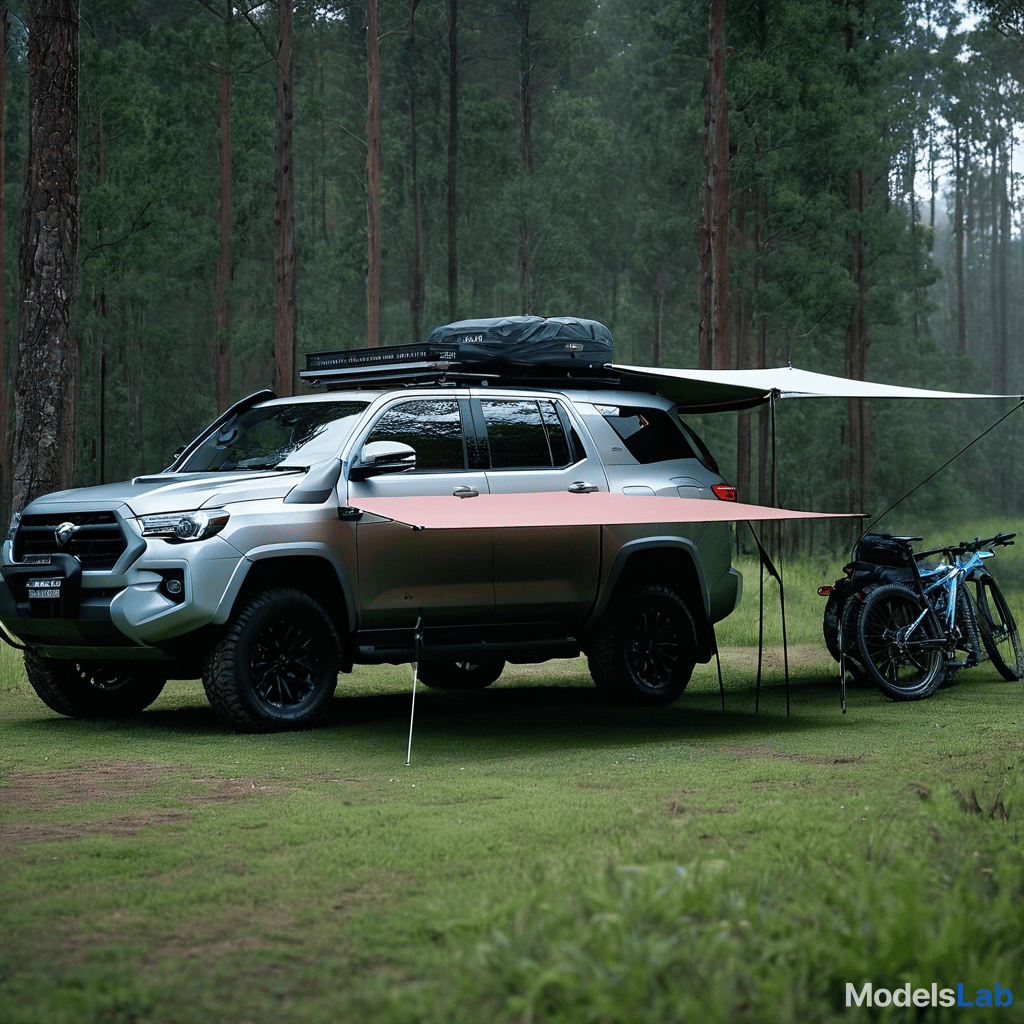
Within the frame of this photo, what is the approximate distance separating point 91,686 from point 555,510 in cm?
361

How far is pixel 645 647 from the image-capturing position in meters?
10.9

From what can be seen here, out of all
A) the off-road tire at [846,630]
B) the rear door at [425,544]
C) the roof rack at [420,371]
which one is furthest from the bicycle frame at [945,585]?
the rear door at [425,544]

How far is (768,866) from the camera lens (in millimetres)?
5102

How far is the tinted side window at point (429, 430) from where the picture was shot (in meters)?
9.63

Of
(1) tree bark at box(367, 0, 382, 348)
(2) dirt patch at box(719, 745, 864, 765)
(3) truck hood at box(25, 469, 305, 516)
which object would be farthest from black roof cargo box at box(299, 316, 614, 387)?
(1) tree bark at box(367, 0, 382, 348)

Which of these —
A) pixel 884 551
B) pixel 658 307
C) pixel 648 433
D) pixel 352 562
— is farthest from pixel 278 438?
pixel 658 307

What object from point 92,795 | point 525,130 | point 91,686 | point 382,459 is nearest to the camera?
point 92,795

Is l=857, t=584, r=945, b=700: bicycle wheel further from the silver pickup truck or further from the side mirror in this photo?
the side mirror

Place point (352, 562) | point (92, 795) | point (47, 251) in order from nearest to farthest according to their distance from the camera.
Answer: point (92, 795) → point (352, 562) → point (47, 251)

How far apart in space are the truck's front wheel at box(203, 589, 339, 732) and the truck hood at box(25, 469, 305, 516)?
2.12 ft

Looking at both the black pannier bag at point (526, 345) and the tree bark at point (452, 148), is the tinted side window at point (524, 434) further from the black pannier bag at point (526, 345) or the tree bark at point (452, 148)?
the tree bark at point (452, 148)

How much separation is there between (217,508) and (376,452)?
1.03 metres

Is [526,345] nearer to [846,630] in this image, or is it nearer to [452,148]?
[846,630]

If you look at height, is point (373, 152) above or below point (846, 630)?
above
